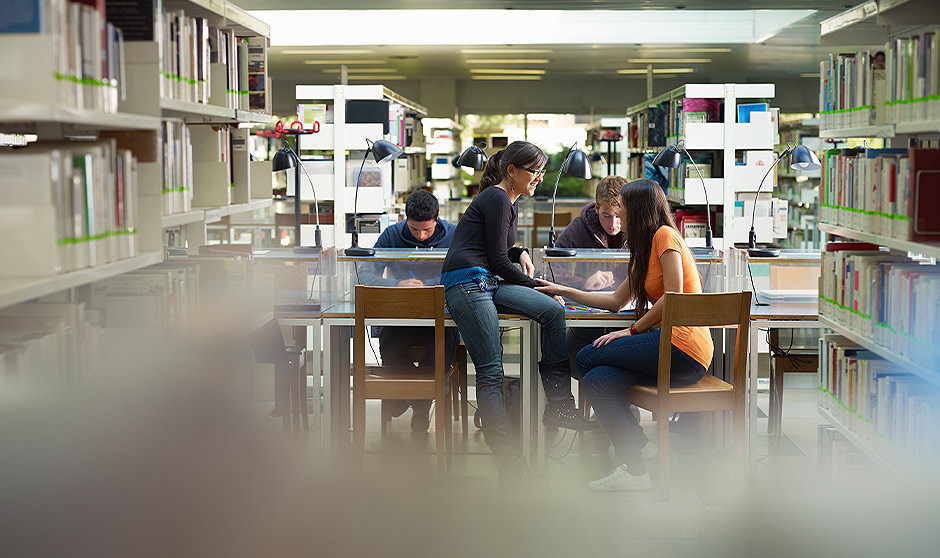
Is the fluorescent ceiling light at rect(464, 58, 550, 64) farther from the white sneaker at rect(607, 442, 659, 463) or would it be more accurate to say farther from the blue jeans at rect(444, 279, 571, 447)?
the blue jeans at rect(444, 279, 571, 447)

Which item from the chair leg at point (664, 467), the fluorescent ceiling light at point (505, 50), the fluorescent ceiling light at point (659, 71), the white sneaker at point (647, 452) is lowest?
the white sneaker at point (647, 452)

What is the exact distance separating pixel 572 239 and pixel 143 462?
2.84 metres

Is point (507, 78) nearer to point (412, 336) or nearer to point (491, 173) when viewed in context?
point (491, 173)

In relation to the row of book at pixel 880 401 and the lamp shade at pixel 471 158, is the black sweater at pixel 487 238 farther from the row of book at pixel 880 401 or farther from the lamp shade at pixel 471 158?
the lamp shade at pixel 471 158

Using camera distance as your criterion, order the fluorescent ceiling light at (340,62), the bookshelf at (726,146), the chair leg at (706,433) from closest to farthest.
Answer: the chair leg at (706,433)
the bookshelf at (726,146)
the fluorescent ceiling light at (340,62)

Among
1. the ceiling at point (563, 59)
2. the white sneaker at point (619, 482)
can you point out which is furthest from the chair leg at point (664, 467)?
the ceiling at point (563, 59)

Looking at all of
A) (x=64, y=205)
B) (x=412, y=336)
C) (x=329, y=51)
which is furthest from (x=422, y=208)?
(x=329, y=51)

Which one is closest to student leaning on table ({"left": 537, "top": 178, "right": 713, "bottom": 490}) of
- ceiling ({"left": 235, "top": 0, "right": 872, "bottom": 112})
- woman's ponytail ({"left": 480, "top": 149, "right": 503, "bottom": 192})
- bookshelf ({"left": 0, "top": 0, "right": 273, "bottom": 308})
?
woman's ponytail ({"left": 480, "top": 149, "right": 503, "bottom": 192})

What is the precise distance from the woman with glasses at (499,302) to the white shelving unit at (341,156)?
10.1ft

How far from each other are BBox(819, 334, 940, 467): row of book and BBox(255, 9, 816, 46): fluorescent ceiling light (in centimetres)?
663

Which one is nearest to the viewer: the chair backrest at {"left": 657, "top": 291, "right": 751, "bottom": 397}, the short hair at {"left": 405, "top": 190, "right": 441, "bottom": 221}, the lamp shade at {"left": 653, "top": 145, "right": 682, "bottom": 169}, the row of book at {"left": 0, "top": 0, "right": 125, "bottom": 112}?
the row of book at {"left": 0, "top": 0, "right": 125, "bottom": 112}

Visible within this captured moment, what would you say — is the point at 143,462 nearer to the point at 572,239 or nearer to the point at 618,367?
the point at 618,367

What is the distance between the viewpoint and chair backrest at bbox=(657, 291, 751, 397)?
10.7 ft

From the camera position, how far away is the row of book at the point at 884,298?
2547 mm
